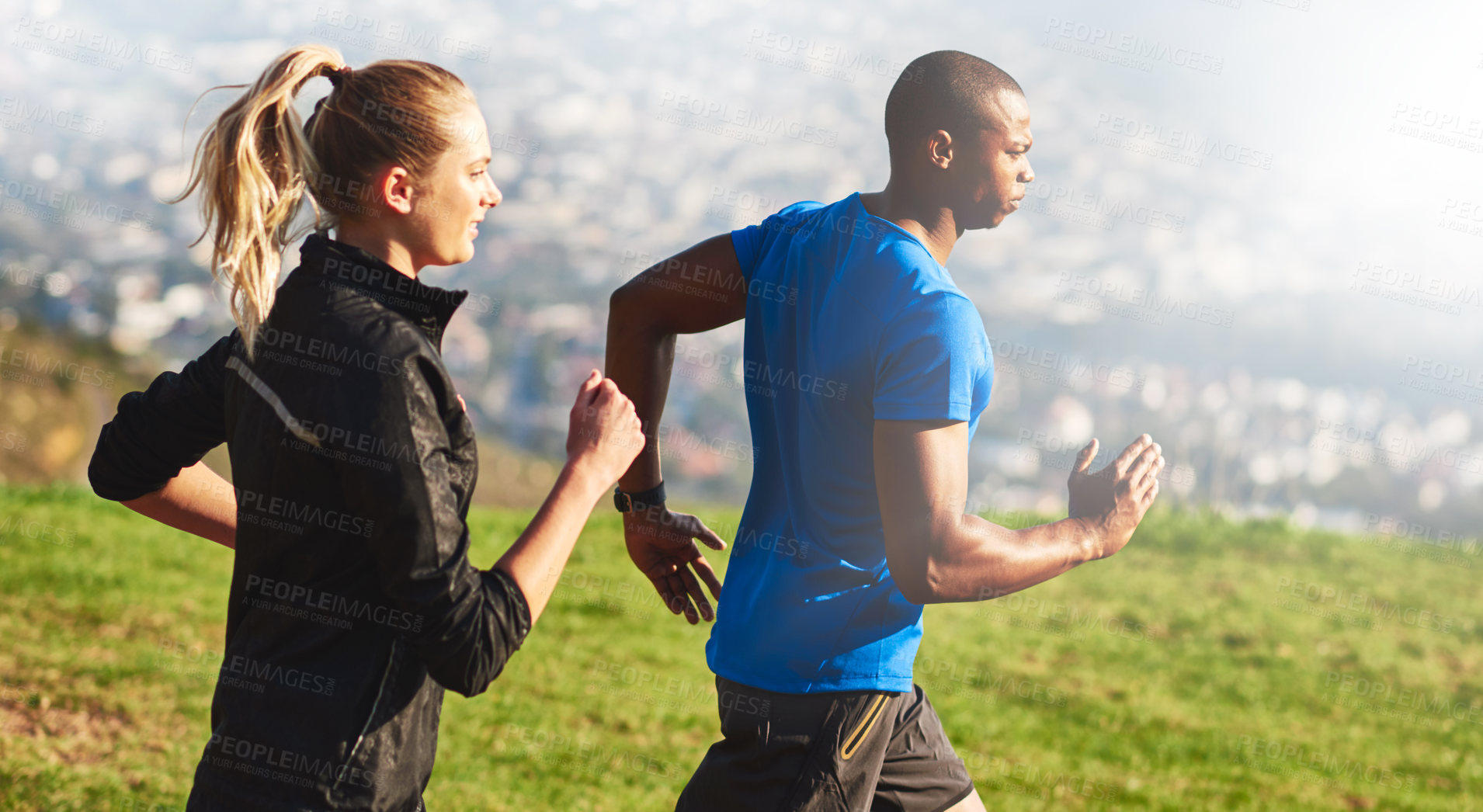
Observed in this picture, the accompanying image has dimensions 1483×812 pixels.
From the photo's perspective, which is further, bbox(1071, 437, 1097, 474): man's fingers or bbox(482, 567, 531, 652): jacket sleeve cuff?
bbox(1071, 437, 1097, 474): man's fingers

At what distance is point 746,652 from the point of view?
244 cm

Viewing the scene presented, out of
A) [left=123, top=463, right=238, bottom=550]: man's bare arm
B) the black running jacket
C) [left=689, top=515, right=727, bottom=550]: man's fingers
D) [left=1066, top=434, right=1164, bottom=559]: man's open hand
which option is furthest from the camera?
[left=689, top=515, right=727, bottom=550]: man's fingers

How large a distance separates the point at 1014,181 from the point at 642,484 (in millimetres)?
1300

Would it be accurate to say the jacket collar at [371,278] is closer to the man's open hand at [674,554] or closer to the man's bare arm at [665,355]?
the man's bare arm at [665,355]

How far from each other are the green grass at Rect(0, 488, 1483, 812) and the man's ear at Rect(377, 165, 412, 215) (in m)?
3.81

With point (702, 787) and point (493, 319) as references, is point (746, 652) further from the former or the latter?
point (493, 319)

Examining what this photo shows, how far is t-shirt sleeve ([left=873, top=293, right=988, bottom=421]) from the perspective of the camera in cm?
212

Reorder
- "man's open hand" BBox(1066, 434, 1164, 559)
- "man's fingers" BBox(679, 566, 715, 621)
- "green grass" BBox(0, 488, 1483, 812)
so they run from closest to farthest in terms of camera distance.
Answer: "man's open hand" BBox(1066, 434, 1164, 559) → "man's fingers" BBox(679, 566, 715, 621) → "green grass" BBox(0, 488, 1483, 812)

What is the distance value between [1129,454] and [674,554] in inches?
49.7

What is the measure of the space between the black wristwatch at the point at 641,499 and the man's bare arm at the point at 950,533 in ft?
3.34

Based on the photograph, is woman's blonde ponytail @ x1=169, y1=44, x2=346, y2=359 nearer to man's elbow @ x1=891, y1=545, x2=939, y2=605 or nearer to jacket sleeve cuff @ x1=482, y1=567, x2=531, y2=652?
jacket sleeve cuff @ x1=482, y1=567, x2=531, y2=652

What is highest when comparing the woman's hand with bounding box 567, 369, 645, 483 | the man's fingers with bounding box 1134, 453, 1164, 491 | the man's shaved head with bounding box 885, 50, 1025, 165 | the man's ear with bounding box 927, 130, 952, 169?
the man's shaved head with bounding box 885, 50, 1025, 165

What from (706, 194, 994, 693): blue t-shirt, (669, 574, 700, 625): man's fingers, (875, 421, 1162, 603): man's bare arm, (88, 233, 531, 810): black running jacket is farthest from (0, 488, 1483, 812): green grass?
(875, 421, 1162, 603): man's bare arm

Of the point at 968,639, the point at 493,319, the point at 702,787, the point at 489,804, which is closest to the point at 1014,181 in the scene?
the point at 702,787
